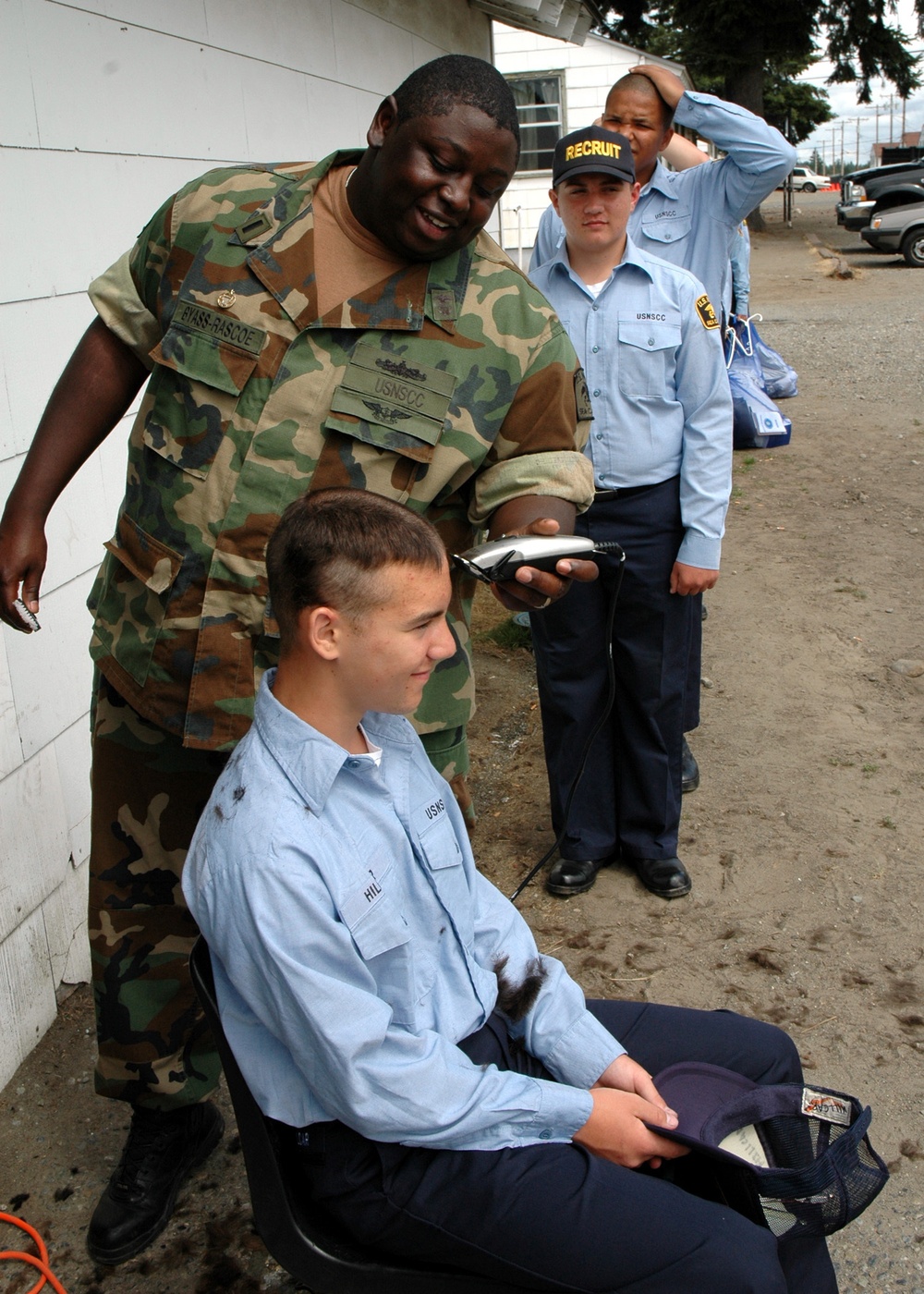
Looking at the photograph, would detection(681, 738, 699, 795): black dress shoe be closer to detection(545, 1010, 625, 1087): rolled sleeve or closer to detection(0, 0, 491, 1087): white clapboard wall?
detection(0, 0, 491, 1087): white clapboard wall

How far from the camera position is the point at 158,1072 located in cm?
234

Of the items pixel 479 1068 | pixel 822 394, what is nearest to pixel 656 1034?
pixel 479 1068

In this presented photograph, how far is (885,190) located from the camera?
22.6m

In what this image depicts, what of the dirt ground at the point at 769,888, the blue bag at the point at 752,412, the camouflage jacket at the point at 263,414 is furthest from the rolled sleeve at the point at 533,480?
the blue bag at the point at 752,412

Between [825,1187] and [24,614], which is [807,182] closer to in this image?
[24,614]

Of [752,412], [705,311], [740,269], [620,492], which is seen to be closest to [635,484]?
[620,492]

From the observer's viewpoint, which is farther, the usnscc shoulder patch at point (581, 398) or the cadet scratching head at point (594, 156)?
the cadet scratching head at point (594, 156)

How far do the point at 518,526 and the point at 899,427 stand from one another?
28.8 feet

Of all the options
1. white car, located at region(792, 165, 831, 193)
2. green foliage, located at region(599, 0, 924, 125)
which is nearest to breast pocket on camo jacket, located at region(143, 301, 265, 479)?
green foliage, located at region(599, 0, 924, 125)

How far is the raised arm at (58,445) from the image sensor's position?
7.27 ft

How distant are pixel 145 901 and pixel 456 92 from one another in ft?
5.28

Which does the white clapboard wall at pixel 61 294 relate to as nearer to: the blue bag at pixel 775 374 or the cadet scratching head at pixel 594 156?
the cadet scratching head at pixel 594 156

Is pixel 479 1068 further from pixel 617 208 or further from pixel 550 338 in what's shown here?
pixel 617 208

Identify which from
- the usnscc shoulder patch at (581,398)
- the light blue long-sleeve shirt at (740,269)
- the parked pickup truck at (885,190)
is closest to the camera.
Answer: the usnscc shoulder patch at (581,398)
